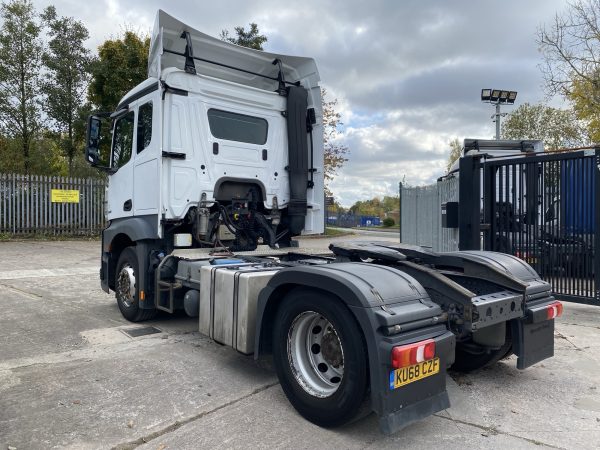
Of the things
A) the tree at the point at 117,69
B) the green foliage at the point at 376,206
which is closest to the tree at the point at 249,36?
the tree at the point at 117,69

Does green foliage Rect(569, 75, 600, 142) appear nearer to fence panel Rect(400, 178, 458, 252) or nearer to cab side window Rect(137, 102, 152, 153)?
fence panel Rect(400, 178, 458, 252)

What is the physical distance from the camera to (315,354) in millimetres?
3373

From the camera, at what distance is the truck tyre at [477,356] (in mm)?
3953

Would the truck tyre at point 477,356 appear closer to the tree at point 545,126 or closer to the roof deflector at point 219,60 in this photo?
the roof deflector at point 219,60

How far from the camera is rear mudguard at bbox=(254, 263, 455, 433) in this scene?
2.64m

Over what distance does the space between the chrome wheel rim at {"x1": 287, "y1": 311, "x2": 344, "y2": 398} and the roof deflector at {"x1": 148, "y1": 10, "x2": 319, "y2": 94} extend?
11.9 feet

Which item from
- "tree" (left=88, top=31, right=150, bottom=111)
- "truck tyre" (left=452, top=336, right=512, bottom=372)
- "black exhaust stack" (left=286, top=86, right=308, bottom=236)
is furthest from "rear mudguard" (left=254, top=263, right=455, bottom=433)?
"tree" (left=88, top=31, right=150, bottom=111)

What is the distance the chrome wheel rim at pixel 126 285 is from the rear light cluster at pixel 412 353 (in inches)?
166

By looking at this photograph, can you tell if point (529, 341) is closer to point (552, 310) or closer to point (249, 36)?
point (552, 310)

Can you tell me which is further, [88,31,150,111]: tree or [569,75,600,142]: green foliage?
[88,31,150,111]: tree

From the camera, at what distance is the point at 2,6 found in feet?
65.1

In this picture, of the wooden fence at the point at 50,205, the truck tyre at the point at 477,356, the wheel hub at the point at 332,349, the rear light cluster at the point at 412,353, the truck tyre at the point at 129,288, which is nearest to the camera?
the rear light cluster at the point at 412,353

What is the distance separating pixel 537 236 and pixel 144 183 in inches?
214

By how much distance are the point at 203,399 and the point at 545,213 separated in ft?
17.7
